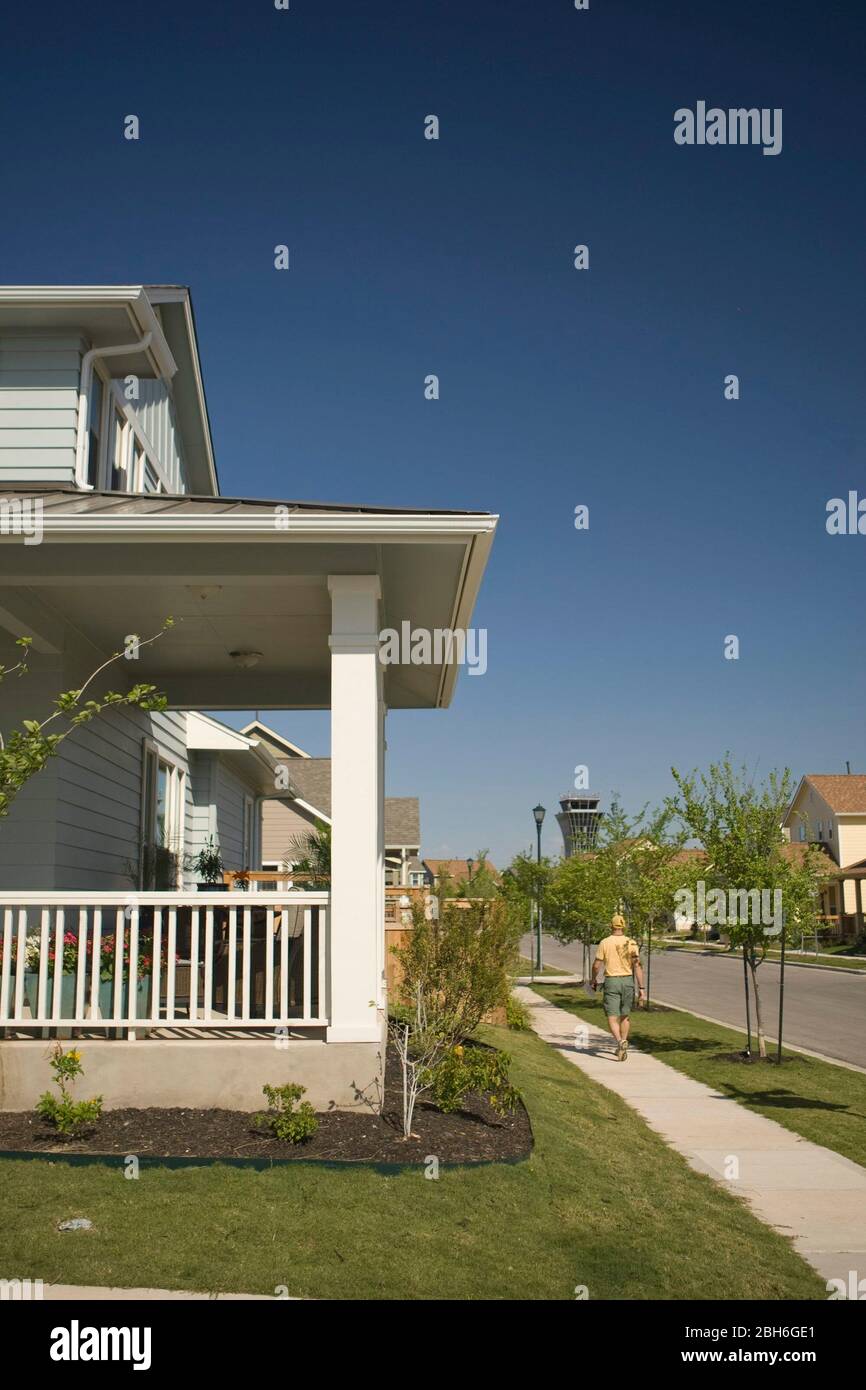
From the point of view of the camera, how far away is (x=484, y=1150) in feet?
21.7

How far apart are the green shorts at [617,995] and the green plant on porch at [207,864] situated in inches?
236

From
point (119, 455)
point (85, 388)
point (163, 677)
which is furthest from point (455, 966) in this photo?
point (85, 388)

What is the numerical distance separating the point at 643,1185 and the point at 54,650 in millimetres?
6132

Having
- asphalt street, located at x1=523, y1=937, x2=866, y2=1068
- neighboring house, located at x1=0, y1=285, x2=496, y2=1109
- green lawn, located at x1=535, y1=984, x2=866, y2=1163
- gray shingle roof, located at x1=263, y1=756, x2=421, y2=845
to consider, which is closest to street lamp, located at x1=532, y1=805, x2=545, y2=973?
asphalt street, located at x1=523, y1=937, x2=866, y2=1068

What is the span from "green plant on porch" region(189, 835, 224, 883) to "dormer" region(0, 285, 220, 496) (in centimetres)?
562

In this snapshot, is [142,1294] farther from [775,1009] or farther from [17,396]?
[775,1009]

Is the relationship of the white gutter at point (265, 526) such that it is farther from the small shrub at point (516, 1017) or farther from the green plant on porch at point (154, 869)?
the small shrub at point (516, 1017)

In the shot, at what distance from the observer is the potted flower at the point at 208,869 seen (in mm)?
15367

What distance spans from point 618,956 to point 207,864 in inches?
243

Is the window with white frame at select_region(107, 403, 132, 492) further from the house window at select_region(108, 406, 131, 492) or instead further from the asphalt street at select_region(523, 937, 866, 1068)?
the asphalt street at select_region(523, 937, 866, 1068)

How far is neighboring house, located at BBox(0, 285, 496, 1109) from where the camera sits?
709cm

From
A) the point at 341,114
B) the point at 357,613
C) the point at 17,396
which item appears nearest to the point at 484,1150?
the point at 357,613

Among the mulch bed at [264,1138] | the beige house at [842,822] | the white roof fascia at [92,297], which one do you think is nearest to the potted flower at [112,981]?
the mulch bed at [264,1138]
